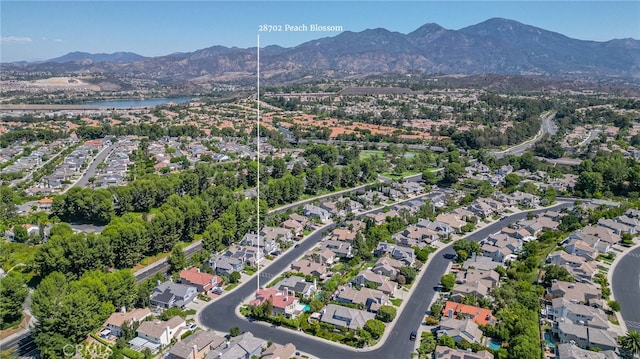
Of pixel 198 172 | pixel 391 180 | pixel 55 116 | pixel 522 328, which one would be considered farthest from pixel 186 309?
pixel 55 116

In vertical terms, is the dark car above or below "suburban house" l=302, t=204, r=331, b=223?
below

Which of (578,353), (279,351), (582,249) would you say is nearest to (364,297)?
(279,351)

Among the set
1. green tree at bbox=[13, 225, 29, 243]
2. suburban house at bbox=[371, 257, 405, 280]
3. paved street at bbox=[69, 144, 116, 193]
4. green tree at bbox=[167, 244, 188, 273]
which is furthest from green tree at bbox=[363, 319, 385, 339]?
paved street at bbox=[69, 144, 116, 193]

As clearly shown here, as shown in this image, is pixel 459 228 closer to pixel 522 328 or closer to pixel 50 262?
pixel 522 328

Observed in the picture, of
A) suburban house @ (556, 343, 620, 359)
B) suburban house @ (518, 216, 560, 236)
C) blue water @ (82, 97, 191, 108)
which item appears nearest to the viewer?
suburban house @ (556, 343, 620, 359)

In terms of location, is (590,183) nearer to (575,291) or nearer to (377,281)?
(575,291)

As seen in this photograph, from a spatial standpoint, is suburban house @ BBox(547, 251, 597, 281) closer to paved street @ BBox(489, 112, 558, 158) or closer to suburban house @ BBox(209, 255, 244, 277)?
suburban house @ BBox(209, 255, 244, 277)

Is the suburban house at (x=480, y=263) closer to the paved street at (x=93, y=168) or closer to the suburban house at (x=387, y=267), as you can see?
the suburban house at (x=387, y=267)
